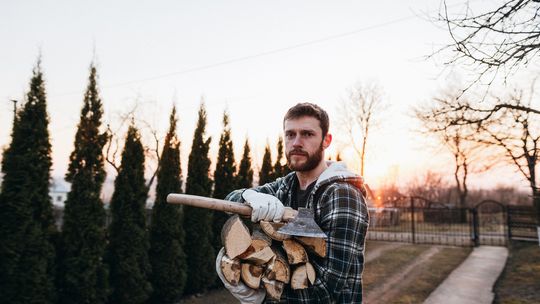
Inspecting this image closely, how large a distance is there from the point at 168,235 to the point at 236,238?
729 cm

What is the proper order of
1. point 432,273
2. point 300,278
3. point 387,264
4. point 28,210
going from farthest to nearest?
point 387,264 → point 432,273 → point 28,210 → point 300,278

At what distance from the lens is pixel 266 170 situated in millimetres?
13609

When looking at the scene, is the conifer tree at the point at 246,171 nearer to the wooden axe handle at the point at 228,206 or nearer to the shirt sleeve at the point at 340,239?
the wooden axe handle at the point at 228,206

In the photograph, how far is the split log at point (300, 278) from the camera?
5.87 feet

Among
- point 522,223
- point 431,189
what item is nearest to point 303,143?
point 522,223

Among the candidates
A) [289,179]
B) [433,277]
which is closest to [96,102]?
[289,179]

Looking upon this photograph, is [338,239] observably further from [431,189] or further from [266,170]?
[431,189]

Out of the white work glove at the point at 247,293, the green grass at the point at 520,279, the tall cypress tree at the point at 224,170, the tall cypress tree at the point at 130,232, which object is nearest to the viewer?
the white work glove at the point at 247,293

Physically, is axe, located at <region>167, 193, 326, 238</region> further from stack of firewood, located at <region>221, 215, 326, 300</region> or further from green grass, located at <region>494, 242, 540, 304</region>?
green grass, located at <region>494, 242, 540, 304</region>

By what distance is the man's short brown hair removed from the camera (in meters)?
2.14

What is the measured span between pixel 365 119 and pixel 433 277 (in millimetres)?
16471

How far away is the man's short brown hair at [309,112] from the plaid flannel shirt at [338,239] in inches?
13.0

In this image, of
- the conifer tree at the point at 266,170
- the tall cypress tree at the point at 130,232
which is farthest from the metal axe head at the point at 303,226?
the conifer tree at the point at 266,170

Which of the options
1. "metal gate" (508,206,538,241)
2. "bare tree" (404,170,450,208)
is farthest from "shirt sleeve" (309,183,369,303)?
"bare tree" (404,170,450,208)
